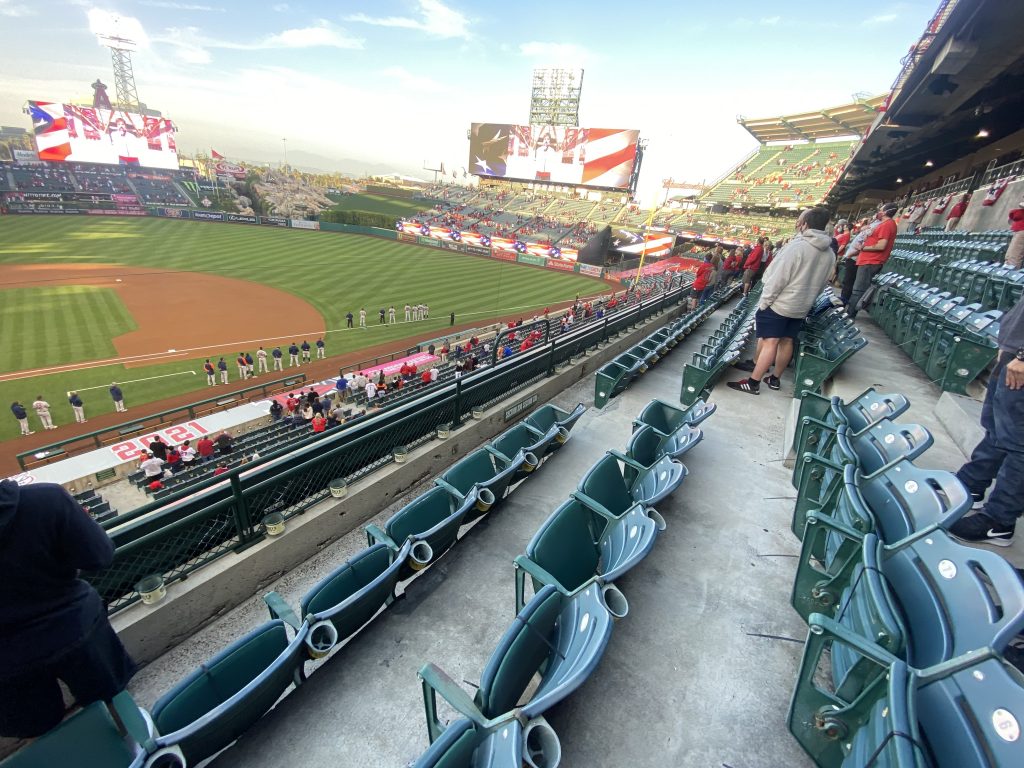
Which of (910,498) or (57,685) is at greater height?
(910,498)

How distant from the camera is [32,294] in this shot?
25.7 metres

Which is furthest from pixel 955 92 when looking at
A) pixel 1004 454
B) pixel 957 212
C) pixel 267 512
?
pixel 267 512

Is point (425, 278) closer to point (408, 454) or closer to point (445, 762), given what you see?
point (408, 454)

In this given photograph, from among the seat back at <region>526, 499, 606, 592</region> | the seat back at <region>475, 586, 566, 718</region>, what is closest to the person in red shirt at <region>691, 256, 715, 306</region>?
the seat back at <region>526, 499, 606, 592</region>

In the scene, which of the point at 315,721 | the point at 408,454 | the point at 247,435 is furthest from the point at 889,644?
the point at 247,435

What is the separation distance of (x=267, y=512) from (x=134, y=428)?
14.6m

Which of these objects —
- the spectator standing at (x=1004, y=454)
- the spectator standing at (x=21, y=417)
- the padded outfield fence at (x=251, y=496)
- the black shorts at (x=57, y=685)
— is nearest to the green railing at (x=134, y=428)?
the spectator standing at (x=21, y=417)

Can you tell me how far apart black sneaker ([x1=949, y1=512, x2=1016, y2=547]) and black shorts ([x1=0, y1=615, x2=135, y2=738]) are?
4.97 meters

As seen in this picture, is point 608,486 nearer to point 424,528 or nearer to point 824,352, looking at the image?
point 424,528

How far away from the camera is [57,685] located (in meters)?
2.13

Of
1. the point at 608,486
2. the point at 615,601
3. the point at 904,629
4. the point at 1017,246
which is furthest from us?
the point at 1017,246

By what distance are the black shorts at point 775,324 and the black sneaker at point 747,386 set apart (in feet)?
2.97

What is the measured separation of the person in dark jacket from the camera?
6.11ft

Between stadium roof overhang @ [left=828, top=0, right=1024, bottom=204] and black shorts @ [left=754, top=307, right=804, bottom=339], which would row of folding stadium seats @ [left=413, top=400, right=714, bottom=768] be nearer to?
black shorts @ [left=754, top=307, right=804, bottom=339]
